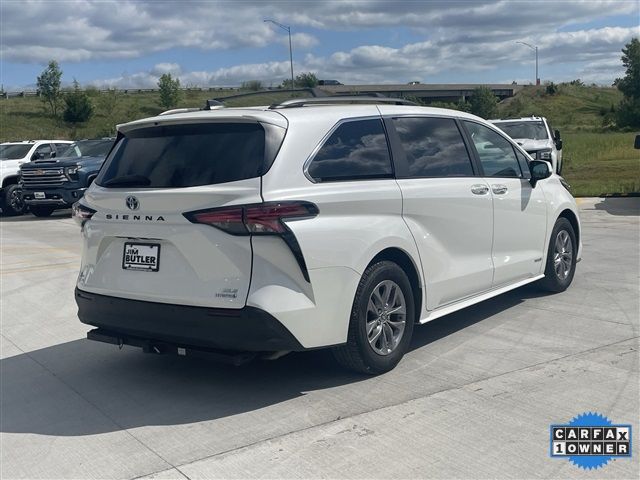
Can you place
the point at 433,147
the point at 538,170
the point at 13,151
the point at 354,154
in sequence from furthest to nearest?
the point at 13,151 < the point at 538,170 < the point at 433,147 < the point at 354,154

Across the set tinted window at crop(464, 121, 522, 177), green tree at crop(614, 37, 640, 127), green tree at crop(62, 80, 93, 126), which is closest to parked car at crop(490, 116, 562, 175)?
tinted window at crop(464, 121, 522, 177)

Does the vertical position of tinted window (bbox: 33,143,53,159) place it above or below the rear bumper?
above

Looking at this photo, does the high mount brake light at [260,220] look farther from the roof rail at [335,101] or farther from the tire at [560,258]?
the tire at [560,258]

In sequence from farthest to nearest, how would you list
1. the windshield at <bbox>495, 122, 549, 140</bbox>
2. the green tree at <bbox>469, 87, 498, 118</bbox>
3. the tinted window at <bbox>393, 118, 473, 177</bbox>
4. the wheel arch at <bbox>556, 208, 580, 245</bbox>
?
the green tree at <bbox>469, 87, 498, 118</bbox> < the windshield at <bbox>495, 122, 549, 140</bbox> < the wheel arch at <bbox>556, 208, 580, 245</bbox> < the tinted window at <bbox>393, 118, 473, 177</bbox>

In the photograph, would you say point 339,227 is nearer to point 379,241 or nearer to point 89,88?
point 379,241

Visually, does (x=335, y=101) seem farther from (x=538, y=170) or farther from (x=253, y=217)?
(x=538, y=170)

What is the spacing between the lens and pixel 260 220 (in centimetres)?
445

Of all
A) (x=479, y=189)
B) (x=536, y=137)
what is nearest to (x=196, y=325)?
(x=479, y=189)

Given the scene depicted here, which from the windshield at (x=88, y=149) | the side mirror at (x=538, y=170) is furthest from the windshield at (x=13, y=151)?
the side mirror at (x=538, y=170)

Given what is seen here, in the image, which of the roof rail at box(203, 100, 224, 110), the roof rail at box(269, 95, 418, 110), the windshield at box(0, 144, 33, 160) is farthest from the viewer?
the windshield at box(0, 144, 33, 160)

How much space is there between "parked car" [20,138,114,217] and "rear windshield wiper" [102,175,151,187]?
1293cm

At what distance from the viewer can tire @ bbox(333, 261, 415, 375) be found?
4930 millimetres

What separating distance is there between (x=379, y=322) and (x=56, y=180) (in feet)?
47.8

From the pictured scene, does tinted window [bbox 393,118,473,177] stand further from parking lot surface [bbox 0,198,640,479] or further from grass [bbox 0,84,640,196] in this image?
parking lot surface [bbox 0,198,640,479]
